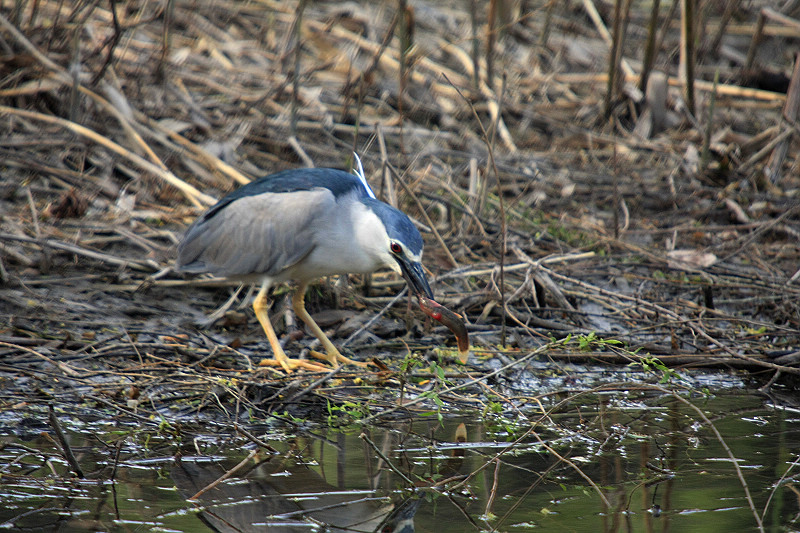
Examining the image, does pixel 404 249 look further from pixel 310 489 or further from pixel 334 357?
pixel 310 489

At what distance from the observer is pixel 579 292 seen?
566 cm

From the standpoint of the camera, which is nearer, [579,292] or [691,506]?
[691,506]

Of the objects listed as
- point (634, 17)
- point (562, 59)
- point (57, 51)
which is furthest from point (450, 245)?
point (634, 17)

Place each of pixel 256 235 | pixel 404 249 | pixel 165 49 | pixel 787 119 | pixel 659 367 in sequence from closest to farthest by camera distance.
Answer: pixel 659 367 → pixel 404 249 → pixel 256 235 → pixel 787 119 → pixel 165 49

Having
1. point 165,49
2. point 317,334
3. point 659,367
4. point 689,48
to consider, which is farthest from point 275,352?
point 689,48

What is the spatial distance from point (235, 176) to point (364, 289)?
157 cm

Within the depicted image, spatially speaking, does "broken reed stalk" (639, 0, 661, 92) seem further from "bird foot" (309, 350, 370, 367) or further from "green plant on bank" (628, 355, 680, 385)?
"green plant on bank" (628, 355, 680, 385)

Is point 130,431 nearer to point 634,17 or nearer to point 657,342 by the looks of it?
point 657,342

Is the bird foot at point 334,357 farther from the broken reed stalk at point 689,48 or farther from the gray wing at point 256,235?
the broken reed stalk at point 689,48

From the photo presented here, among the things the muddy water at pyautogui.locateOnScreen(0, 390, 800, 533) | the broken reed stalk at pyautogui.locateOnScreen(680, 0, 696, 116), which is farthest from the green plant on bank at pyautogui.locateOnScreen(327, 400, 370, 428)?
the broken reed stalk at pyautogui.locateOnScreen(680, 0, 696, 116)

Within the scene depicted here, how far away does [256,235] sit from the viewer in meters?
4.95

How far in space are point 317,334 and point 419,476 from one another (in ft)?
5.80

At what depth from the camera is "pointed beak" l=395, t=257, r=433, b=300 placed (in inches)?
171

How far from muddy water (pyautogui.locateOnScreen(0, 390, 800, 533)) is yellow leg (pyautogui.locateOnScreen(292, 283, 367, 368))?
0.98 metres
